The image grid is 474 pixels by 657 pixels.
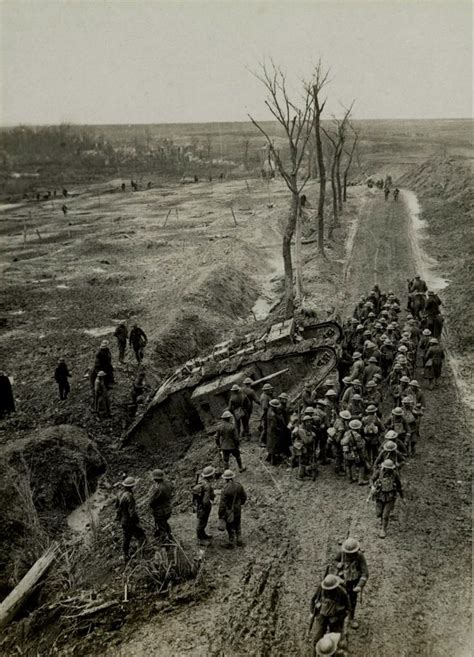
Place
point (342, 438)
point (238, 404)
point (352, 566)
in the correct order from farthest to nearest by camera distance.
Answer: point (238, 404) < point (342, 438) < point (352, 566)

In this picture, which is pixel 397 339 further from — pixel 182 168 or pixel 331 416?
pixel 182 168

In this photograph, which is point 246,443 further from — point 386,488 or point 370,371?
point 386,488

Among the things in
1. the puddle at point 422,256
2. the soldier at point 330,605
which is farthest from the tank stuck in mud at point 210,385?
the puddle at point 422,256

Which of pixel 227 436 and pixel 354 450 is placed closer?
pixel 354 450

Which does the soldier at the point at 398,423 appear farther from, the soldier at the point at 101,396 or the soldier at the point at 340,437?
the soldier at the point at 101,396

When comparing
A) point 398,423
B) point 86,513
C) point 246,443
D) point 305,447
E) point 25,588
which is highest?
point 398,423

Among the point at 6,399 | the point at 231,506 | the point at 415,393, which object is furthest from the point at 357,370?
the point at 6,399

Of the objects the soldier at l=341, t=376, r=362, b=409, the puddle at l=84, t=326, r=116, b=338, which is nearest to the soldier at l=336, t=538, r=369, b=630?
the soldier at l=341, t=376, r=362, b=409

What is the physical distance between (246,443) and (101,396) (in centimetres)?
404

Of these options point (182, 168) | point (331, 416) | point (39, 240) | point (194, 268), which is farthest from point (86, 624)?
point (182, 168)

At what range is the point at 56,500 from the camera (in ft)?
37.4

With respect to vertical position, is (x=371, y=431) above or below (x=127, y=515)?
above

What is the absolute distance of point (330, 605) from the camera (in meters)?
6.42

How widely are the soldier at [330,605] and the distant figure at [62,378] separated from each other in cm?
1021
